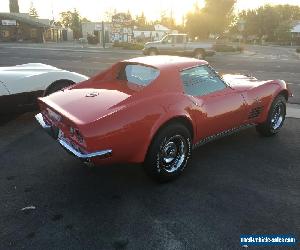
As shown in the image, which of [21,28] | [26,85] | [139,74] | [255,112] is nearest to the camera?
[139,74]

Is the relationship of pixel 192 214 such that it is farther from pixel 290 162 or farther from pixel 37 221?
pixel 290 162

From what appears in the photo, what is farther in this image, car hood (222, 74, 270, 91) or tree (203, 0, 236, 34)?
tree (203, 0, 236, 34)

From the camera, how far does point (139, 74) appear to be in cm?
496

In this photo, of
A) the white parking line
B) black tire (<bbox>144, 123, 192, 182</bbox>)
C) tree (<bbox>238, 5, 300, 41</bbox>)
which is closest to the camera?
black tire (<bbox>144, 123, 192, 182</bbox>)

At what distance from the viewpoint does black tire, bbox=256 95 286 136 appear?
582 cm

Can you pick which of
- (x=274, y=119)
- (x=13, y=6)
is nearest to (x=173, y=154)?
(x=274, y=119)

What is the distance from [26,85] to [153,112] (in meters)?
3.63

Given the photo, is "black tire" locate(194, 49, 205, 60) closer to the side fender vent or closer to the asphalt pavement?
the side fender vent

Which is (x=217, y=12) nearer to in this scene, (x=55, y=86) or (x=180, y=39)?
(x=180, y=39)

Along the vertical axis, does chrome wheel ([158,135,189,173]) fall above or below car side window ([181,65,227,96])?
below

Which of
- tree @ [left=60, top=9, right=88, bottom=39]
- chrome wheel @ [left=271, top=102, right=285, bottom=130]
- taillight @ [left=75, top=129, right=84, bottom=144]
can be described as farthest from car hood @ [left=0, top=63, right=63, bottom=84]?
tree @ [left=60, top=9, right=88, bottom=39]

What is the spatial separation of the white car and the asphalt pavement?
1.17 metres

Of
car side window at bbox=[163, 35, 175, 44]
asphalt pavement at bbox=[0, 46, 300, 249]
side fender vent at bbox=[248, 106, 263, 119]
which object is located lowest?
asphalt pavement at bbox=[0, 46, 300, 249]

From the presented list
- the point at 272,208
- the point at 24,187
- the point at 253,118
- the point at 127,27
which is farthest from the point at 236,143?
the point at 127,27
